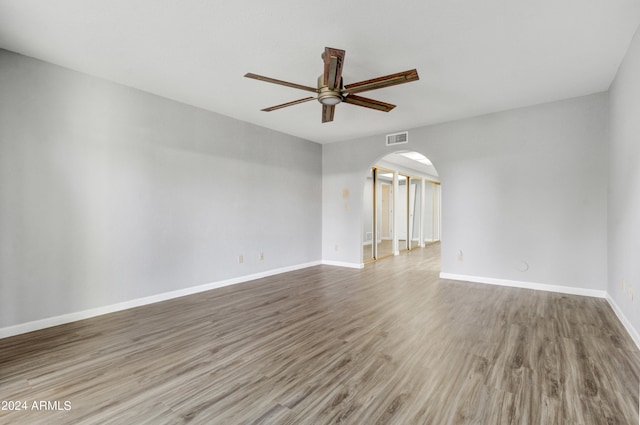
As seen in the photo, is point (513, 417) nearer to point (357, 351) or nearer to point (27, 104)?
point (357, 351)

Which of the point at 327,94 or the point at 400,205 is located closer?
the point at 327,94

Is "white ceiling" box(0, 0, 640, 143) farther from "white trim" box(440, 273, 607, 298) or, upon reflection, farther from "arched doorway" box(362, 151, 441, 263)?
"arched doorway" box(362, 151, 441, 263)

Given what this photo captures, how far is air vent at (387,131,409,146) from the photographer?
18.0 ft

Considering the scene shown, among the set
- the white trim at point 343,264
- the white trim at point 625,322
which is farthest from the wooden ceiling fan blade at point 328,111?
the white trim at point 343,264

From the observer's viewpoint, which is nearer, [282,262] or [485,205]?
[485,205]

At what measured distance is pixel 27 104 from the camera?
2.93 metres

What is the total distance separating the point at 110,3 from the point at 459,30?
2.75 meters

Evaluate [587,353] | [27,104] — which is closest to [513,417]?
[587,353]

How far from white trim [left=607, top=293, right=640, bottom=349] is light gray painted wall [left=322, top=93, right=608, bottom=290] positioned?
21.4 inches

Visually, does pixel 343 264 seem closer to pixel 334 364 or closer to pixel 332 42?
pixel 334 364

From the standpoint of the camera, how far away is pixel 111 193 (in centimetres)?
346

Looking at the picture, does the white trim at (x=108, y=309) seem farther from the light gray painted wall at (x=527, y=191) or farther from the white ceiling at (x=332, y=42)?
the light gray painted wall at (x=527, y=191)

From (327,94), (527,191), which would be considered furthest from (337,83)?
(527,191)

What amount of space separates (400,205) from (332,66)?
791cm
